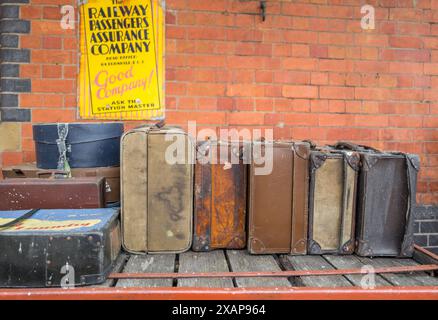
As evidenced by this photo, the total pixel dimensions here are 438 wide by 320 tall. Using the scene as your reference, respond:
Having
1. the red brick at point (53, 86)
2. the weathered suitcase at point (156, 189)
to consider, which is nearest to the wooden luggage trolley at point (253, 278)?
the weathered suitcase at point (156, 189)

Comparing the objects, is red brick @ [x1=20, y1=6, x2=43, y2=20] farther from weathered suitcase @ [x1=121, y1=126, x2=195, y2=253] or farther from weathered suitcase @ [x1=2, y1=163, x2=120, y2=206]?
weathered suitcase @ [x1=121, y1=126, x2=195, y2=253]

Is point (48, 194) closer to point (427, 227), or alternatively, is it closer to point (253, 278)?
point (253, 278)

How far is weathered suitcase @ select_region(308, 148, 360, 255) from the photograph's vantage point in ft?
7.25

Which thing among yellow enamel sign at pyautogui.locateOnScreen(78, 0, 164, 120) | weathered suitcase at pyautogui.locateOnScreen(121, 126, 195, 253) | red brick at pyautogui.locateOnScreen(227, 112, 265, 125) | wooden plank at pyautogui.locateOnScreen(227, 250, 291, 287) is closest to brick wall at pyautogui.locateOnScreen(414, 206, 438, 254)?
red brick at pyautogui.locateOnScreen(227, 112, 265, 125)

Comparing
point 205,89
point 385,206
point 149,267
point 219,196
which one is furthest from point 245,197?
point 205,89

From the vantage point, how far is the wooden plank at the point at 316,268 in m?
1.86

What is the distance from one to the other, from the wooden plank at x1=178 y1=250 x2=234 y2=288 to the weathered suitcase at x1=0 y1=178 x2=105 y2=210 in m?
0.61

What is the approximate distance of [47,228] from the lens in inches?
70.8

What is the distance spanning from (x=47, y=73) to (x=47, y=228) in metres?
1.85

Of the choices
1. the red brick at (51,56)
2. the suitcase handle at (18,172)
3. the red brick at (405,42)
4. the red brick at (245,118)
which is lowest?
the suitcase handle at (18,172)

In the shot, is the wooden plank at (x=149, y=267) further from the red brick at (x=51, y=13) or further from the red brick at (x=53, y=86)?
the red brick at (x=51, y=13)

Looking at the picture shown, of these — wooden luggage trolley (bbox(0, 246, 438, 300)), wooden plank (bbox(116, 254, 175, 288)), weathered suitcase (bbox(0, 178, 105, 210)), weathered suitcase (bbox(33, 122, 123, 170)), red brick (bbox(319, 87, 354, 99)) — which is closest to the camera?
wooden luggage trolley (bbox(0, 246, 438, 300))

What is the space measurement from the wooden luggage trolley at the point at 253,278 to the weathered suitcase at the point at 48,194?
0.40 metres
